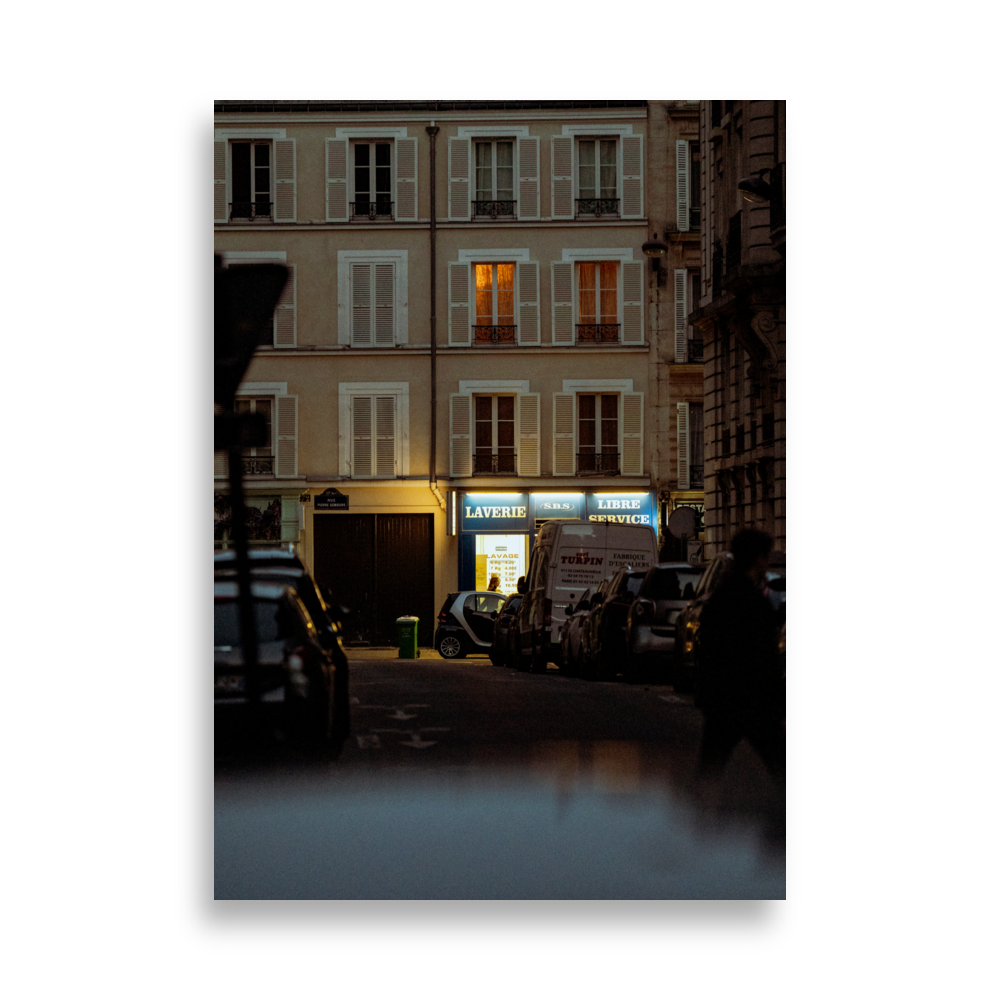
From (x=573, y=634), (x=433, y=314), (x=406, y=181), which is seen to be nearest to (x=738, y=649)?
(x=573, y=634)

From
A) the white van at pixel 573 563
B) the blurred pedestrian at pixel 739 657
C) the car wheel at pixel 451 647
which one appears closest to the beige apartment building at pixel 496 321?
the car wheel at pixel 451 647

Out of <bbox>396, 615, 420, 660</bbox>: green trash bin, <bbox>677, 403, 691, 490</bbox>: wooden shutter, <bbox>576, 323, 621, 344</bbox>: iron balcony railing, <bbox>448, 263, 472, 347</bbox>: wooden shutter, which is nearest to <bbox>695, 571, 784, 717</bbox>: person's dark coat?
<bbox>396, 615, 420, 660</bbox>: green trash bin

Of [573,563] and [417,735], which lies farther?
[573,563]

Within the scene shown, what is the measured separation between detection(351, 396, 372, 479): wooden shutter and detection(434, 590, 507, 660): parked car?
9.13ft

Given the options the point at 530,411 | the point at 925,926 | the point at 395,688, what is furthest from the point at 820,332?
the point at 530,411

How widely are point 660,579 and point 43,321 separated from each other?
36.3ft

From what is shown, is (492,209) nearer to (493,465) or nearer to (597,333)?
(597,333)

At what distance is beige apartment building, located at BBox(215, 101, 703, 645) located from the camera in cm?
2405

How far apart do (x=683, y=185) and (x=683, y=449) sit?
5.59 meters

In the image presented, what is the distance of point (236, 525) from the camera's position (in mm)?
5824

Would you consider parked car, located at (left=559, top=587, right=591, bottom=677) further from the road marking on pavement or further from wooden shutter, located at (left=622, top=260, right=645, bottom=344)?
wooden shutter, located at (left=622, top=260, right=645, bottom=344)

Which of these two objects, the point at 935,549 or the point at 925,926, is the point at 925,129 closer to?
the point at 935,549

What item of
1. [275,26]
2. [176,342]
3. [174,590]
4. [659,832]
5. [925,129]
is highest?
[275,26]

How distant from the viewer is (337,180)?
79.8ft
